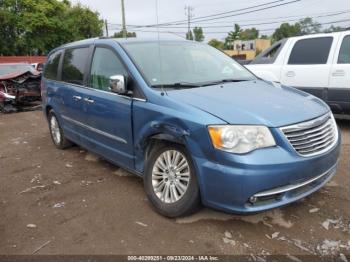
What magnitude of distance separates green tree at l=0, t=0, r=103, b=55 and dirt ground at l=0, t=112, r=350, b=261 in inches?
1493

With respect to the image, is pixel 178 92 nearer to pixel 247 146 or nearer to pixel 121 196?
pixel 247 146

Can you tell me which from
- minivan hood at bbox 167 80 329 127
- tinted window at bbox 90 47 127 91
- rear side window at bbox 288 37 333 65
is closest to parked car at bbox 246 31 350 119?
rear side window at bbox 288 37 333 65

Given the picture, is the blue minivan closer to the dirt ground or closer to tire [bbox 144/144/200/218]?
tire [bbox 144/144/200/218]

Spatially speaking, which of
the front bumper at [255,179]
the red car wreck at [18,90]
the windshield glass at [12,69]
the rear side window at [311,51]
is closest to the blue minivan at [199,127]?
the front bumper at [255,179]

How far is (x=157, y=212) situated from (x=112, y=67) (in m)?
1.79

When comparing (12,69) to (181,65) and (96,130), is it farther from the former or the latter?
(181,65)

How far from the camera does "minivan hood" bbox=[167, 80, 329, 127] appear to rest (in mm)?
3234

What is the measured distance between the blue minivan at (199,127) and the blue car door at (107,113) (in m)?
0.01

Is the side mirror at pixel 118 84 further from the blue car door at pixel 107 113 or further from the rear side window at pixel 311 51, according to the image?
the rear side window at pixel 311 51

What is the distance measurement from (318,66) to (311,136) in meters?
4.21

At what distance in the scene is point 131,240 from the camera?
11.0 ft

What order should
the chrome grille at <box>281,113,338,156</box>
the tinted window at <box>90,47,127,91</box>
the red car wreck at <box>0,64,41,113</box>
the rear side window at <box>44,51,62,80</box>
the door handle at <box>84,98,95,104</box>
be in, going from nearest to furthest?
the chrome grille at <box>281,113,338,156</box> < the tinted window at <box>90,47,127,91</box> < the door handle at <box>84,98,95,104</box> < the rear side window at <box>44,51,62,80</box> < the red car wreck at <box>0,64,41,113</box>

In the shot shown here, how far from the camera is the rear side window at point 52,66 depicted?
6.23 meters

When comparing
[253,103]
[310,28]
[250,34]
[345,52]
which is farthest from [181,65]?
[250,34]
